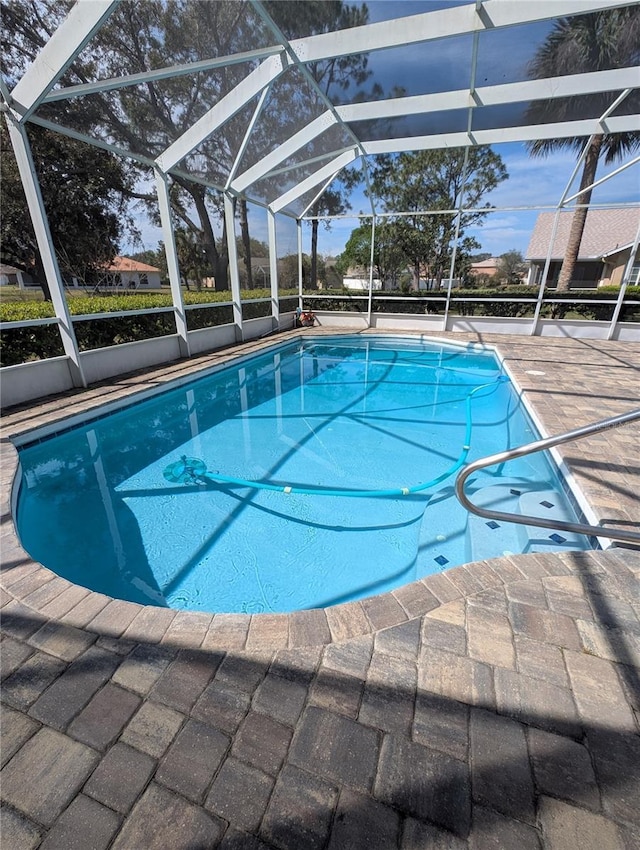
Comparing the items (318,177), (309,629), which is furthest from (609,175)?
(309,629)

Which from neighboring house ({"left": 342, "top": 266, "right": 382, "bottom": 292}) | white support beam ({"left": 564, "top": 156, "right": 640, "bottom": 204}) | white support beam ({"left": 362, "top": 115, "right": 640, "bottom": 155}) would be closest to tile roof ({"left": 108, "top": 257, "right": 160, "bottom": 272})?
white support beam ({"left": 362, "top": 115, "right": 640, "bottom": 155})

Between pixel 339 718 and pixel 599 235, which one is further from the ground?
pixel 599 235

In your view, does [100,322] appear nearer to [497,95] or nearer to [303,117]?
[303,117]

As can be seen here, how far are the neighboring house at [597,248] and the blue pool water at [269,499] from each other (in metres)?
18.6

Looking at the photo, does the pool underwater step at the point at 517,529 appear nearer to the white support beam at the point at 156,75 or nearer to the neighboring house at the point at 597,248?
the white support beam at the point at 156,75

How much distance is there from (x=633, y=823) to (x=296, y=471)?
3980mm

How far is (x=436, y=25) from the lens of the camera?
17.1 ft

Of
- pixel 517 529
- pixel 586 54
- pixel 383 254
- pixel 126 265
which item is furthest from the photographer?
pixel 383 254

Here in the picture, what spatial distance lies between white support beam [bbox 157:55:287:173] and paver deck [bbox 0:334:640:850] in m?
7.17

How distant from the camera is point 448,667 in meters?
1.74

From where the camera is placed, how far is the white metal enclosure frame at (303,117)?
15.8 feet

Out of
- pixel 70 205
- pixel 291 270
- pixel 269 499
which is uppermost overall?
pixel 70 205

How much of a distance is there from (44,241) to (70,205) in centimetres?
613

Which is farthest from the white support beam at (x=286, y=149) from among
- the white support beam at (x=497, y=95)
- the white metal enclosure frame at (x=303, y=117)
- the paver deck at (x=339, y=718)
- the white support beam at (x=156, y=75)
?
the paver deck at (x=339, y=718)
